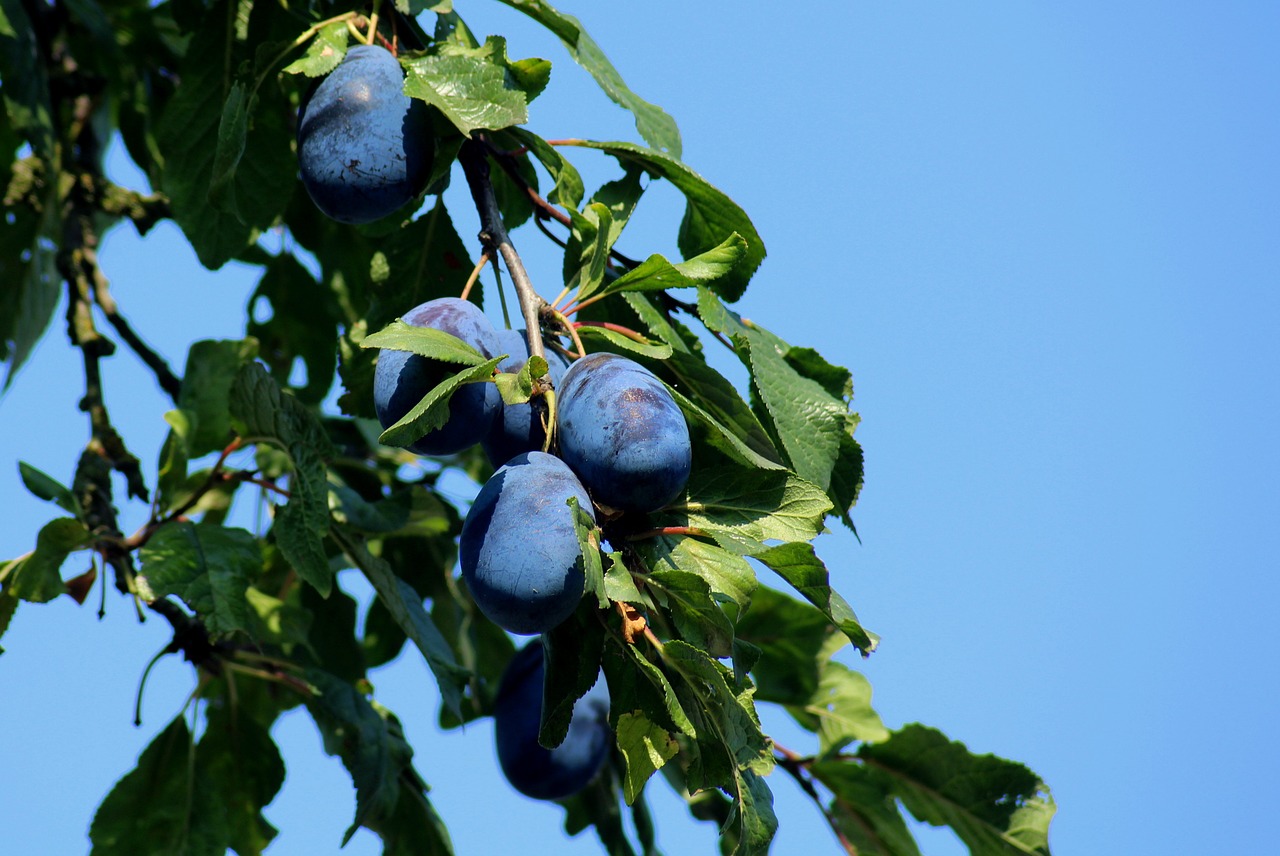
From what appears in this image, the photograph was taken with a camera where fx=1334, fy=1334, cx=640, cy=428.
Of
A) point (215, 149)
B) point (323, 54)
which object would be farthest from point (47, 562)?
point (323, 54)

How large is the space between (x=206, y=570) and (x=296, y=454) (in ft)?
0.73

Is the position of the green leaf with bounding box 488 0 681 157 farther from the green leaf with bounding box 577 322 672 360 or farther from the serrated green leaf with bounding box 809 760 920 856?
the serrated green leaf with bounding box 809 760 920 856

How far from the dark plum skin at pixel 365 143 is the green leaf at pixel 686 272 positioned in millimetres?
268

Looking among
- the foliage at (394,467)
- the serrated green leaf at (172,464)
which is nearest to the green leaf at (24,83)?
the foliage at (394,467)

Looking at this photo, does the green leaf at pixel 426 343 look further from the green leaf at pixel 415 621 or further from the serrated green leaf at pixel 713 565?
the green leaf at pixel 415 621

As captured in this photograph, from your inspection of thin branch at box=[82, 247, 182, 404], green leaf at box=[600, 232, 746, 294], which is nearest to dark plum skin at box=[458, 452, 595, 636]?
green leaf at box=[600, 232, 746, 294]

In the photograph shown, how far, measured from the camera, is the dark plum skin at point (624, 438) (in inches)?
46.9

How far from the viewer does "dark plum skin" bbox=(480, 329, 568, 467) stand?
4.40 feet

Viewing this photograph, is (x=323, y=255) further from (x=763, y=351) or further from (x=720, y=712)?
(x=720, y=712)

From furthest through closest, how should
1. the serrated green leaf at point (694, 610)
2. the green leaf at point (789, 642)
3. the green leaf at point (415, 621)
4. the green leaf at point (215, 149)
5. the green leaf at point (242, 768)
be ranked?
the green leaf at point (789, 642) → the green leaf at point (242, 768) → the green leaf at point (215, 149) → the green leaf at point (415, 621) → the serrated green leaf at point (694, 610)

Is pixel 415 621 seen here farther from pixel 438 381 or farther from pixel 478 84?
pixel 478 84

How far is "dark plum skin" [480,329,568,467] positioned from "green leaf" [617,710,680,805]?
29 cm

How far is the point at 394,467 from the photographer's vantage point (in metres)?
2.78

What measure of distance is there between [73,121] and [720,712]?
2355mm
